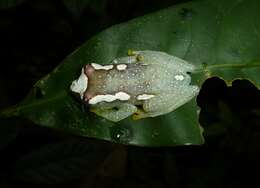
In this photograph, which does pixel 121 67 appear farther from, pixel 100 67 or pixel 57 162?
pixel 57 162

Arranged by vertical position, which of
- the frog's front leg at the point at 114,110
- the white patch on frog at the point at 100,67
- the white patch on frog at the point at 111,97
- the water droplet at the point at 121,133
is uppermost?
the white patch on frog at the point at 100,67

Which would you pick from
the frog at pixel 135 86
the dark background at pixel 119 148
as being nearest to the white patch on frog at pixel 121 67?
the frog at pixel 135 86

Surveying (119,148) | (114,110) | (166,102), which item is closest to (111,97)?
(114,110)

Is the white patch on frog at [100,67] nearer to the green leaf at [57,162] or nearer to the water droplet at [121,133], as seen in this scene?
the water droplet at [121,133]

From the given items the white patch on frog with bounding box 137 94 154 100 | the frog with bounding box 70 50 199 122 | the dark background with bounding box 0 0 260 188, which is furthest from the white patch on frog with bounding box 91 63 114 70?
the dark background with bounding box 0 0 260 188

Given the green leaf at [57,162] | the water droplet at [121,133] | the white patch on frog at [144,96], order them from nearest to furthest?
1. the water droplet at [121,133]
2. the white patch on frog at [144,96]
3. the green leaf at [57,162]

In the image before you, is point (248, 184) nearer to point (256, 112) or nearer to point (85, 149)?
point (256, 112)

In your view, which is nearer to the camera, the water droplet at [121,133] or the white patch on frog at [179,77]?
the water droplet at [121,133]
